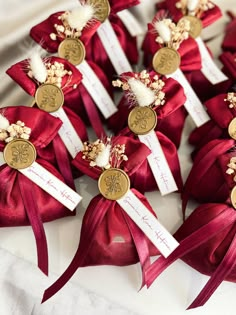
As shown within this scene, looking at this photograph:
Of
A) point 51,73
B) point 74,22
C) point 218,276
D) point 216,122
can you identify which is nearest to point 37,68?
point 51,73

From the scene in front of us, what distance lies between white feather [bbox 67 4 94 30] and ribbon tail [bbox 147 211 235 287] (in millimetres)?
444

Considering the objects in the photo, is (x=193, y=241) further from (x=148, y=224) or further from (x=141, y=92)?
(x=141, y=92)

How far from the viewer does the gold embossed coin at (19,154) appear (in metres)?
0.83

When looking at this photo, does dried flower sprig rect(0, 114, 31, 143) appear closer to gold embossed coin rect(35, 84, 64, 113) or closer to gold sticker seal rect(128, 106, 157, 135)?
gold embossed coin rect(35, 84, 64, 113)

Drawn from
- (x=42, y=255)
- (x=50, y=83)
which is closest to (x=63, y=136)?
(x=50, y=83)

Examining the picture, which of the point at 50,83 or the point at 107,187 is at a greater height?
the point at 50,83

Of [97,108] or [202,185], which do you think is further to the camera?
[97,108]

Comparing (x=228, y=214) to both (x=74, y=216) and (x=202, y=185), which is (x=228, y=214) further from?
(x=74, y=216)

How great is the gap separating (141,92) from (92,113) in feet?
0.59

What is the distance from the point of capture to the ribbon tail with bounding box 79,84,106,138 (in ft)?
3.28

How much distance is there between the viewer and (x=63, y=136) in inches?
36.0

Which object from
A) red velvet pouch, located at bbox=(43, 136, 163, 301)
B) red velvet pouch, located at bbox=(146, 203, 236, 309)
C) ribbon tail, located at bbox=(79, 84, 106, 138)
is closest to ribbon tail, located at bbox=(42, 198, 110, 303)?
red velvet pouch, located at bbox=(43, 136, 163, 301)

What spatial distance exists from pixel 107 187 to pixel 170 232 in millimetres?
153

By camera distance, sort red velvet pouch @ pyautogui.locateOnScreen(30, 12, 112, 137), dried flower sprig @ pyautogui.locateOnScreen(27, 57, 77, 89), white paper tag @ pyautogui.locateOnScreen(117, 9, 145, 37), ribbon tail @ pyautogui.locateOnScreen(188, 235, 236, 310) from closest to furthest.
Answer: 1. ribbon tail @ pyautogui.locateOnScreen(188, 235, 236, 310)
2. dried flower sprig @ pyautogui.locateOnScreen(27, 57, 77, 89)
3. red velvet pouch @ pyautogui.locateOnScreen(30, 12, 112, 137)
4. white paper tag @ pyautogui.locateOnScreen(117, 9, 145, 37)
